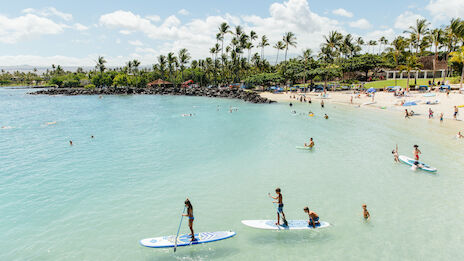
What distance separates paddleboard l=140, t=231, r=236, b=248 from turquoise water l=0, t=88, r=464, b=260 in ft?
1.28

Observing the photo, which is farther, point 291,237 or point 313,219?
point 313,219

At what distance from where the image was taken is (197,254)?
11461mm

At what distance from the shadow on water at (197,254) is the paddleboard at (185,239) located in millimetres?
356

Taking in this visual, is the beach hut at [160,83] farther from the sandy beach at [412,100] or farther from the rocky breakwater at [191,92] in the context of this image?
the sandy beach at [412,100]

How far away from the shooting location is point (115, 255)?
11727 mm

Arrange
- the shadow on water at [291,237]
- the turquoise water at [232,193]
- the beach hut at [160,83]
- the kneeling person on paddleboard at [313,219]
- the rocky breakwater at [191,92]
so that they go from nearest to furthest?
1. the turquoise water at [232,193]
2. the shadow on water at [291,237]
3. the kneeling person on paddleboard at [313,219]
4. the rocky breakwater at [191,92]
5. the beach hut at [160,83]

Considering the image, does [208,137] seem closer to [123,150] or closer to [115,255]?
[123,150]

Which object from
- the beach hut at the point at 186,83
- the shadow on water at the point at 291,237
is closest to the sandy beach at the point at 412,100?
the shadow on water at the point at 291,237

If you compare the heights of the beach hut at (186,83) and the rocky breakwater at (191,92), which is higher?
the beach hut at (186,83)

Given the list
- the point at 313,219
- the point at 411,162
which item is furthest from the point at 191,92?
the point at 313,219

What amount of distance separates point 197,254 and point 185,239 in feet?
2.89

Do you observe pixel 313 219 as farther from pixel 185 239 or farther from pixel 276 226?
pixel 185 239

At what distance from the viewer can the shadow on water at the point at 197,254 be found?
37.0 ft

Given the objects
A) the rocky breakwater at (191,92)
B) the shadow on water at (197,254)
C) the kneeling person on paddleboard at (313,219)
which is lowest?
the shadow on water at (197,254)
